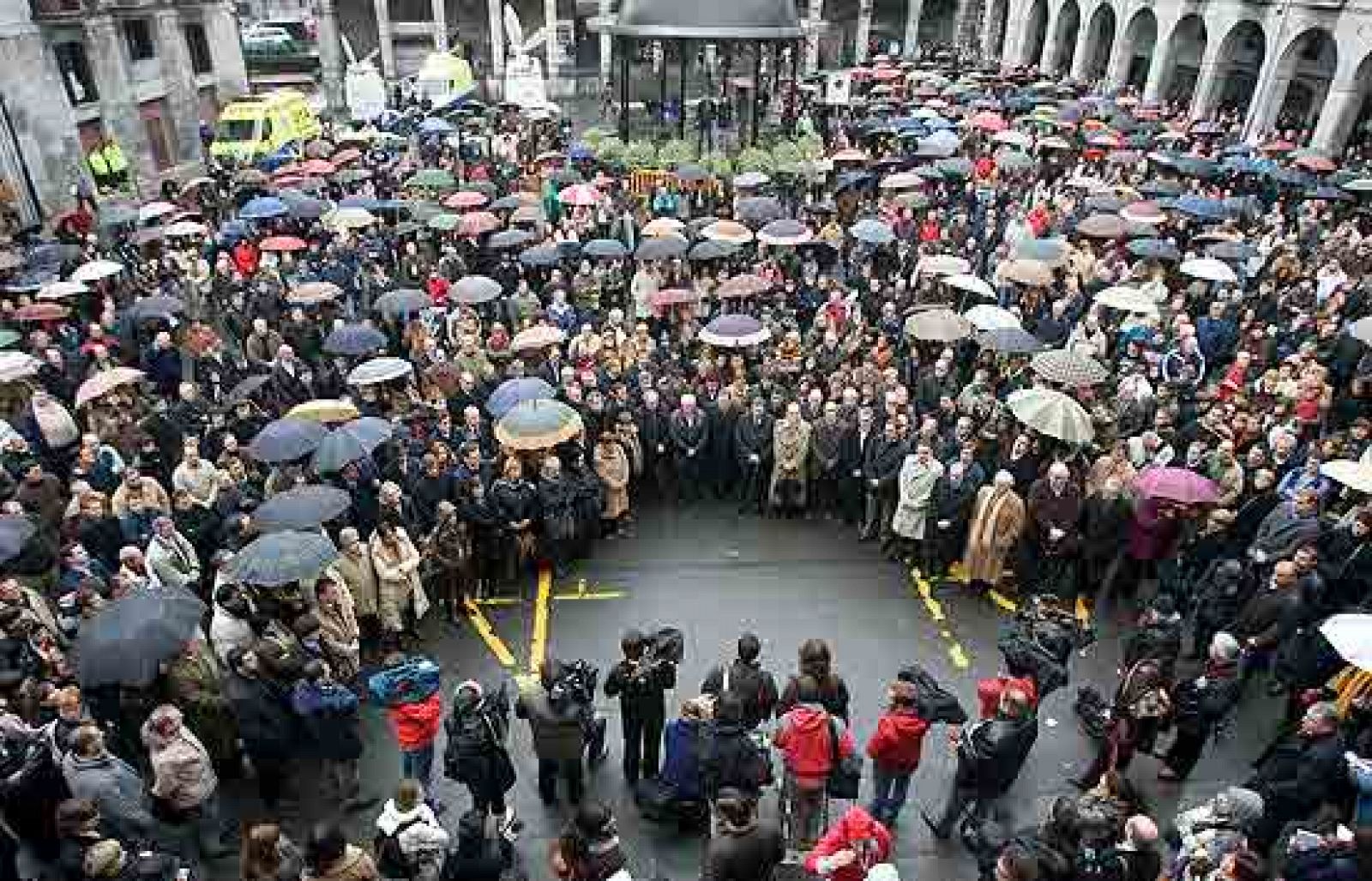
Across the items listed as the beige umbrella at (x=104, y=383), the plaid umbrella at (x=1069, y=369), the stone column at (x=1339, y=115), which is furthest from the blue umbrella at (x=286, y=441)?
the stone column at (x=1339, y=115)

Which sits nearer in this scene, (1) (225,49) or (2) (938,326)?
(2) (938,326)

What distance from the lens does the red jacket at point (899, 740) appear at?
21.6 feet

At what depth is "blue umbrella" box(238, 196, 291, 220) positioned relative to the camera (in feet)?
54.2

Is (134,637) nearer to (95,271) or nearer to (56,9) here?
(95,271)

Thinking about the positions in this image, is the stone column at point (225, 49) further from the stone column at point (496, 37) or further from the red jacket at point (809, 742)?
the red jacket at point (809, 742)

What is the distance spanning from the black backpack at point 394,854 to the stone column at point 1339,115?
28.8 metres

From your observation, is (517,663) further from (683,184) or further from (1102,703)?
(683,184)

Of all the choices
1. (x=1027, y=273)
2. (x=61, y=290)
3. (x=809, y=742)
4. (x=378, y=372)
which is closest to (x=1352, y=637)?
(x=809, y=742)

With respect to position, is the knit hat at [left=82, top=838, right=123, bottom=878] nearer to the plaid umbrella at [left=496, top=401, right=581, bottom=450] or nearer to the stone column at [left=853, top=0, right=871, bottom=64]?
the plaid umbrella at [left=496, top=401, right=581, bottom=450]

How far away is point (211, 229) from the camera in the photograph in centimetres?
1914

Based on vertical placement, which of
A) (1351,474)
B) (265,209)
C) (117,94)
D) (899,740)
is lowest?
(899,740)

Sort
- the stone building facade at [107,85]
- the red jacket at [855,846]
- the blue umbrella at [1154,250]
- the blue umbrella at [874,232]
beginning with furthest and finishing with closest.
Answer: the stone building facade at [107,85], the blue umbrella at [874,232], the blue umbrella at [1154,250], the red jacket at [855,846]

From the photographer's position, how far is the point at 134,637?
634 centimetres

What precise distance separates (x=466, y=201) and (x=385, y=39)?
32.4 metres
